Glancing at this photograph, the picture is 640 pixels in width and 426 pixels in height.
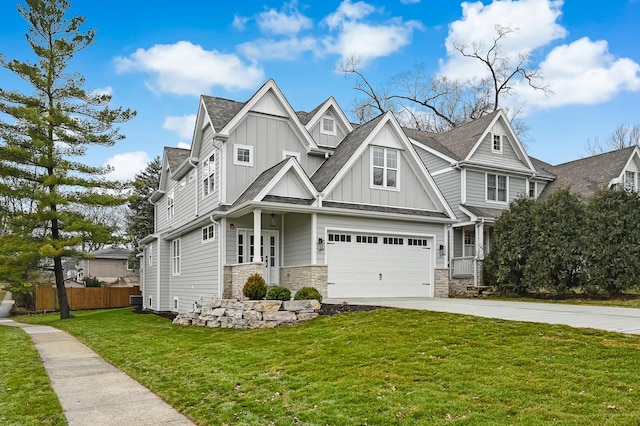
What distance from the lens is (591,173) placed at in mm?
25703

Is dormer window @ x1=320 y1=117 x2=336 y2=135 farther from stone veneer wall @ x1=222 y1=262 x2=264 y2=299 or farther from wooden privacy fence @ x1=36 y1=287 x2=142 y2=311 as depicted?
wooden privacy fence @ x1=36 y1=287 x2=142 y2=311

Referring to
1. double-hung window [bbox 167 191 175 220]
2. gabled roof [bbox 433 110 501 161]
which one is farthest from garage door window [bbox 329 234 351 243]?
double-hung window [bbox 167 191 175 220]

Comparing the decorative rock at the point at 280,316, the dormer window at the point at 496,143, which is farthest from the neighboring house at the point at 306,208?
the dormer window at the point at 496,143

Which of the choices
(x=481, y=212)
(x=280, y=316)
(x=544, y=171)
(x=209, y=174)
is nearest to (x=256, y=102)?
(x=209, y=174)

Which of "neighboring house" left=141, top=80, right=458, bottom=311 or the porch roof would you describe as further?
the porch roof

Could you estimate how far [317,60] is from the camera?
2278cm

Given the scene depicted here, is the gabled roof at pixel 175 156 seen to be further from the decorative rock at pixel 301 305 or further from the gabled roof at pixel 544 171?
the gabled roof at pixel 544 171

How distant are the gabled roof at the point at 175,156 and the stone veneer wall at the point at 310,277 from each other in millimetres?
9151

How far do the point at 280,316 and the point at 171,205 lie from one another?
520 inches

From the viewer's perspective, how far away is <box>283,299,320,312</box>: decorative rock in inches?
510

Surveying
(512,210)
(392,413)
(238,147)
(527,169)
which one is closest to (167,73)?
(238,147)

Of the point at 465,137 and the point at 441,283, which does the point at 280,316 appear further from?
the point at 465,137

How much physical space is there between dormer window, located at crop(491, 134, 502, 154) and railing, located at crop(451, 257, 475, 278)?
18.5ft

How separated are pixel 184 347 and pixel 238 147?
339 inches
